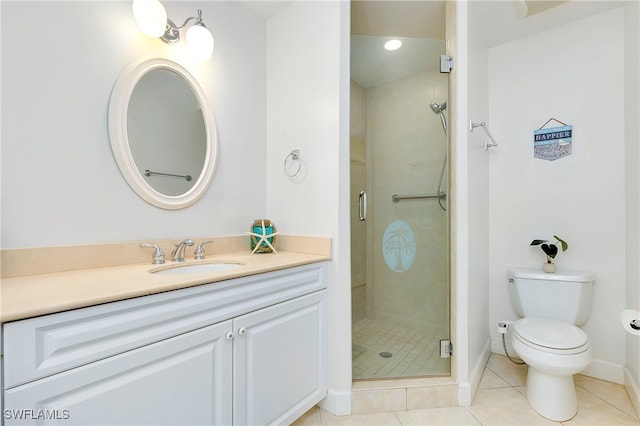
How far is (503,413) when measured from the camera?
1584 mm

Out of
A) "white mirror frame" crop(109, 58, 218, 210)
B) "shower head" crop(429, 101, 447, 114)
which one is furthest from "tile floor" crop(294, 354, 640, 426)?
"shower head" crop(429, 101, 447, 114)

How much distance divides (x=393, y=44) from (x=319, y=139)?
863 millimetres

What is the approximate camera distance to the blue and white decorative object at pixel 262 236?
1742 mm

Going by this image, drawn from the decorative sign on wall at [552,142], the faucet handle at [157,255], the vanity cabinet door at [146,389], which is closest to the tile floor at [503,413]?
the vanity cabinet door at [146,389]

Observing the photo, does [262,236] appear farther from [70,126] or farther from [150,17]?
[150,17]

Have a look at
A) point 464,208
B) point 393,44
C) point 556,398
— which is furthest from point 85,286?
point 556,398

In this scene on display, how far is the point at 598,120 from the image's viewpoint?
1946 mm

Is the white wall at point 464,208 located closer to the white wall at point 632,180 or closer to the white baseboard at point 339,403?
the white baseboard at point 339,403

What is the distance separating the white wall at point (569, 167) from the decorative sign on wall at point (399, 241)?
0.85m

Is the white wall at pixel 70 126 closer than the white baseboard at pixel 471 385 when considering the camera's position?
Yes

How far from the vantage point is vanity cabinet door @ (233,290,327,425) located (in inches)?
45.4

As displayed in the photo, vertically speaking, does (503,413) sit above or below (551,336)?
below

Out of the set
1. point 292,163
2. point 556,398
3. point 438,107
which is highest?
point 438,107

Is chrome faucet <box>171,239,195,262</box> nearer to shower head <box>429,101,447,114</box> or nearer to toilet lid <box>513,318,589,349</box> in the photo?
shower head <box>429,101,447,114</box>
